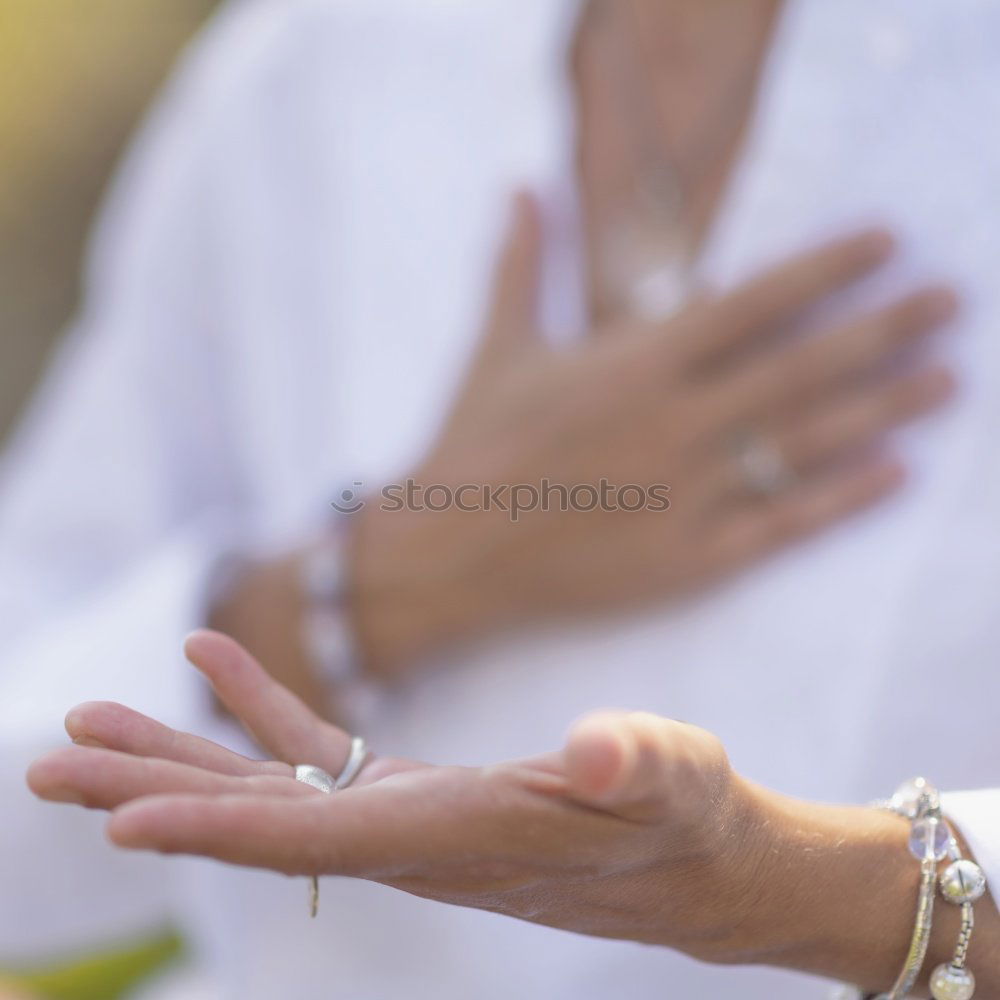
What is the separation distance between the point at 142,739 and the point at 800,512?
35cm

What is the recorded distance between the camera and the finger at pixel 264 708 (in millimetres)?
301

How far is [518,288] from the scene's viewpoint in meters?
0.64

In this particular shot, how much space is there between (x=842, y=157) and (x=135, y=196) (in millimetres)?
559

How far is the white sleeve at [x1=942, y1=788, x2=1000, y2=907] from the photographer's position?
326 mm

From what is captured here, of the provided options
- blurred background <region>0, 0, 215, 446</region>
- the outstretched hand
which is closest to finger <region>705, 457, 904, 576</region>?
the outstretched hand

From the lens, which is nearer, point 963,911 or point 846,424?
point 963,911

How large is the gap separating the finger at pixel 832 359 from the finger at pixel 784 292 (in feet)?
0.06

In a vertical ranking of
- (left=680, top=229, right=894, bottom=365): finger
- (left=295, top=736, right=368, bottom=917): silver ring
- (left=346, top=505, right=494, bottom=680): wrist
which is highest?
(left=680, top=229, right=894, bottom=365): finger

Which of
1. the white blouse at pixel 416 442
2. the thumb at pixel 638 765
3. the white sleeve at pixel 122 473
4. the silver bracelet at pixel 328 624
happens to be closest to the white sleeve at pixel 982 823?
the white blouse at pixel 416 442

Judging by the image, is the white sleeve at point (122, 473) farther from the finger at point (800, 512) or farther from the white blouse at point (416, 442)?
the finger at point (800, 512)

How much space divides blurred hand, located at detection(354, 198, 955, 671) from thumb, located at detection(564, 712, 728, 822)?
29cm

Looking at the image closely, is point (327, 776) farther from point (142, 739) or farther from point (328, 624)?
point (328, 624)

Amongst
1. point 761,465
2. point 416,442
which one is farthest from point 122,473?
point 761,465

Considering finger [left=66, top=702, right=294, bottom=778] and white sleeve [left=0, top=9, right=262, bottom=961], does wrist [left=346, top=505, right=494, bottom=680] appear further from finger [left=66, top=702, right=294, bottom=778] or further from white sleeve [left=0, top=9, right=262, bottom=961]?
finger [left=66, top=702, right=294, bottom=778]
